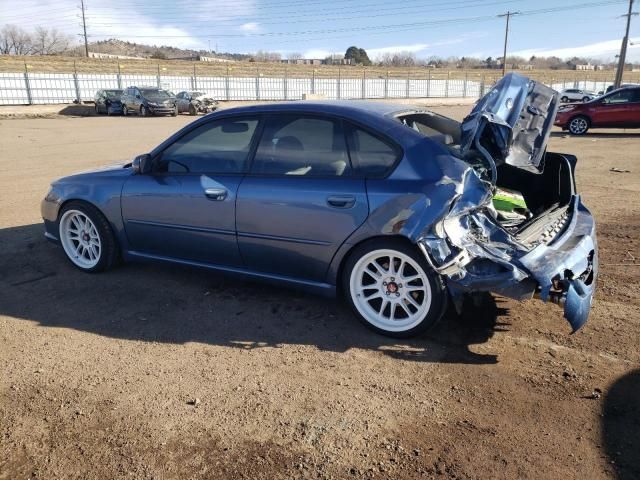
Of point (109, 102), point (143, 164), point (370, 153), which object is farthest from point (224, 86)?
point (370, 153)

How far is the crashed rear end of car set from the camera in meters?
3.41

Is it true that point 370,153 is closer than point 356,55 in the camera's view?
Yes

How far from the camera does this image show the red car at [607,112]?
18.4m

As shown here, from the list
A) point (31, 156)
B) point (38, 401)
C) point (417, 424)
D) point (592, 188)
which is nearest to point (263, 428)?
point (417, 424)

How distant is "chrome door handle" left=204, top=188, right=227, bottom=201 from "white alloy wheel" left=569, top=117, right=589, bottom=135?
59.4 feet

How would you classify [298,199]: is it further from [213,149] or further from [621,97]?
[621,97]

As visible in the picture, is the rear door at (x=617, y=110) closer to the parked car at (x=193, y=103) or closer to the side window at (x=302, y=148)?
the side window at (x=302, y=148)

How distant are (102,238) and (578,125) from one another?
18399mm

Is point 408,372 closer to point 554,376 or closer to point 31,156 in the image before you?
point 554,376

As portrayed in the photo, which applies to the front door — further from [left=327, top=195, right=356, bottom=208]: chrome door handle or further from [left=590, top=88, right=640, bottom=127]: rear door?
[left=590, top=88, right=640, bottom=127]: rear door

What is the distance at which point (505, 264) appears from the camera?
340 cm

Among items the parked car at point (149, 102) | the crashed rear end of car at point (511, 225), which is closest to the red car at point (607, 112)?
the crashed rear end of car at point (511, 225)

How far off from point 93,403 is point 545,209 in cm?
394

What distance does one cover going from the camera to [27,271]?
5.12 meters
